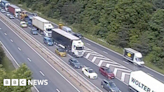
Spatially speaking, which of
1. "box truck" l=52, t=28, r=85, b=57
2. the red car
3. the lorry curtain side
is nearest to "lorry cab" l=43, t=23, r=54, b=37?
the lorry curtain side

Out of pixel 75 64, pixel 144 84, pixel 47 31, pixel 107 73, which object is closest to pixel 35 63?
pixel 75 64

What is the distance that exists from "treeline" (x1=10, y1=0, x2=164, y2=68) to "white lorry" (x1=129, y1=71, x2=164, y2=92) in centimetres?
1280

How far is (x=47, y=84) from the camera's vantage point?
108 ft

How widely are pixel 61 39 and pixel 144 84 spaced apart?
72.9 feet

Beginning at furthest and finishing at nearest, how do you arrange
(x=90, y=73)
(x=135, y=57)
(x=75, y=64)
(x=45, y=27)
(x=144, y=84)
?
(x=45, y=27)
(x=135, y=57)
(x=75, y=64)
(x=90, y=73)
(x=144, y=84)

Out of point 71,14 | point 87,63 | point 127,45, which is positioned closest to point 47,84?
point 87,63

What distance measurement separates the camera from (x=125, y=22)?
175 ft

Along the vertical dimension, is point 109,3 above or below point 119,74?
above

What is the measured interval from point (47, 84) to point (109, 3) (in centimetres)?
3255

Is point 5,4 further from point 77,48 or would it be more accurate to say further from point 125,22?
point 77,48

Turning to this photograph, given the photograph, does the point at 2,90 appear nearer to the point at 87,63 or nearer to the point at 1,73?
the point at 1,73

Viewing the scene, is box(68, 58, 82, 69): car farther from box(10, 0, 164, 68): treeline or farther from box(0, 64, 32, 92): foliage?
box(10, 0, 164, 68): treeline

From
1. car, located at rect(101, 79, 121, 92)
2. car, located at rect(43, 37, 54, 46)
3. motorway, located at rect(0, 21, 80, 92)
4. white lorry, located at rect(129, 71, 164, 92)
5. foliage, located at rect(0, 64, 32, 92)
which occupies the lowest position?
motorway, located at rect(0, 21, 80, 92)

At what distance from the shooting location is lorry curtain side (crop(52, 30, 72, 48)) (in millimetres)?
45116
